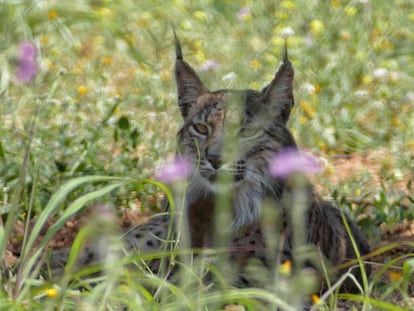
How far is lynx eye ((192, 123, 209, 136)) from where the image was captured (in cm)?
501

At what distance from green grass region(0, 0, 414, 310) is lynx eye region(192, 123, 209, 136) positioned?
0.32 m

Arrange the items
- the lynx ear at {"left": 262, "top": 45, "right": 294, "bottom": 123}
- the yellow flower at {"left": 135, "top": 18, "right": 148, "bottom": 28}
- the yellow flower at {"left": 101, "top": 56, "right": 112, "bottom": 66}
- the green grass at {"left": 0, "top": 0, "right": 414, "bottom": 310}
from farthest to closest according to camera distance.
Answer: the yellow flower at {"left": 135, "top": 18, "right": 148, "bottom": 28} < the yellow flower at {"left": 101, "top": 56, "right": 112, "bottom": 66} < the green grass at {"left": 0, "top": 0, "right": 414, "bottom": 310} < the lynx ear at {"left": 262, "top": 45, "right": 294, "bottom": 123}

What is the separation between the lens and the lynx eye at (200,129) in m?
5.01

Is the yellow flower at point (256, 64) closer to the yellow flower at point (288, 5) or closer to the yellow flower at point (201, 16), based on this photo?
the yellow flower at point (288, 5)

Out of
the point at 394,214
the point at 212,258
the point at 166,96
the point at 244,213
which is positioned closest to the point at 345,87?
the point at 166,96

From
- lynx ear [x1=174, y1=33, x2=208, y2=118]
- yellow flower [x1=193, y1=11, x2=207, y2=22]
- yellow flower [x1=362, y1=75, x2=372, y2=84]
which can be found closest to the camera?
lynx ear [x1=174, y1=33, x2=208, y2=118]

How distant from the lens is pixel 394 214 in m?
6.01

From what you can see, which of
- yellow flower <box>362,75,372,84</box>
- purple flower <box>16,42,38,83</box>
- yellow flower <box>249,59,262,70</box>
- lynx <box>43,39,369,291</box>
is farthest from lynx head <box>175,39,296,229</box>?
yellow flower <box>362,75,372,84</box>

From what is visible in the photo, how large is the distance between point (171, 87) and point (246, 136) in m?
2.80

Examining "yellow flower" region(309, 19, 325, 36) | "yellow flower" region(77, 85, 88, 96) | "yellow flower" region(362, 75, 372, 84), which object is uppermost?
"yellow flower" region(309, 19, 325, 36)

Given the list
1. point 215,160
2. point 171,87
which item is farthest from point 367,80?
point 215,160

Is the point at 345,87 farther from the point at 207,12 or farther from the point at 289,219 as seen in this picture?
the point at 289,219

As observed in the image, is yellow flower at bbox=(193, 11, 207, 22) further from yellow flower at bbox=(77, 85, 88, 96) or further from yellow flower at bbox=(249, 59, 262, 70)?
yellow flower at bbox=(77, 85, 88, 96)

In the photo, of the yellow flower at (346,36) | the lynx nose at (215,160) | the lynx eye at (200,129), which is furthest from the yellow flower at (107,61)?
the lynx nose at (215,160)
